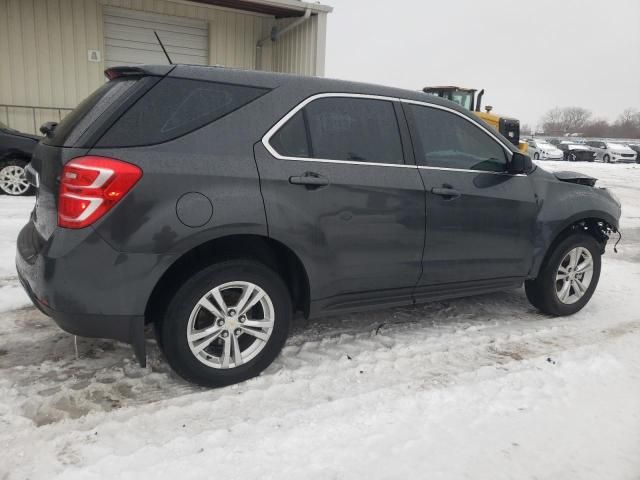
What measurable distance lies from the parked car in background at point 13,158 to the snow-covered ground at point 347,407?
17.7 feet

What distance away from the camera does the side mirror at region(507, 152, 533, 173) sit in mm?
3846

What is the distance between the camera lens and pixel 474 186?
3.68 metres

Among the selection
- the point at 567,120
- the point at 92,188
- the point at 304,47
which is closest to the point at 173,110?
the point at 92,188

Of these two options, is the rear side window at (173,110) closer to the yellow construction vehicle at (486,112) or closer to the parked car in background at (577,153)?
the yellow construction vehicle at (486,112)

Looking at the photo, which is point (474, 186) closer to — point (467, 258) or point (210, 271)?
point (467, 258)

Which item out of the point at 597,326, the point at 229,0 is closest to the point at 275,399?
the point at 597,326

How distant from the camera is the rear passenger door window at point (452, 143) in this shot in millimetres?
3553

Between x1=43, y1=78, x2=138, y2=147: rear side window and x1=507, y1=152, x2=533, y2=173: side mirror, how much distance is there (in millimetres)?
2677

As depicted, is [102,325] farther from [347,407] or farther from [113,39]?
[113,39]

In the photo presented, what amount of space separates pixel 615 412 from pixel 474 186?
5.43 ft

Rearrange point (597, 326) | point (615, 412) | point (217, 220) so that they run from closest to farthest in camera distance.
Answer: point (217, 220)
point (615, 412)
point (597, 326)

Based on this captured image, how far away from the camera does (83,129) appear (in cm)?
265

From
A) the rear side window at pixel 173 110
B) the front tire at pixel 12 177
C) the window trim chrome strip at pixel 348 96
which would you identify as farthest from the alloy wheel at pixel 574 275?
the front tire at pixel 12 177

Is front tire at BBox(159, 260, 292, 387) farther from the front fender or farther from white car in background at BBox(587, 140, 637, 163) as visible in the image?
white car in background at BBox(587, 140, 637, 163)
